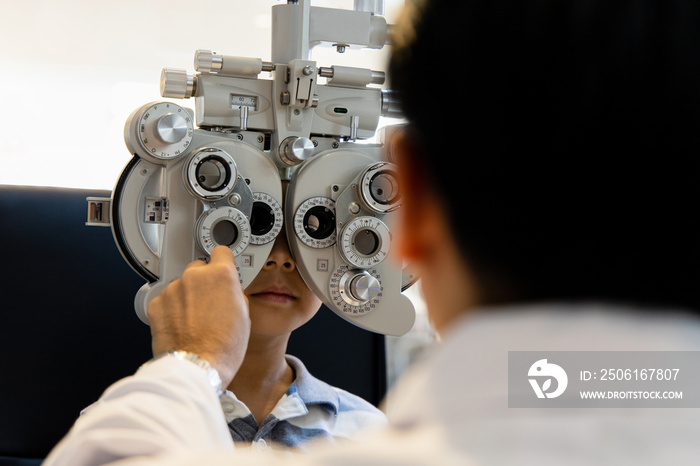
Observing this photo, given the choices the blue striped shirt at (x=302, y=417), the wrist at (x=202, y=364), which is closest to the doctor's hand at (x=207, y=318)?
the wrist at (x=202, y=364)

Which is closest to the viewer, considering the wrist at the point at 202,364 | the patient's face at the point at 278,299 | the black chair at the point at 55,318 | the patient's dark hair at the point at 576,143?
the patient's dark hair at the point at 576,143

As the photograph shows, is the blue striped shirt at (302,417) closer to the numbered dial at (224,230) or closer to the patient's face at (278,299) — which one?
the patient's face at (278,299)

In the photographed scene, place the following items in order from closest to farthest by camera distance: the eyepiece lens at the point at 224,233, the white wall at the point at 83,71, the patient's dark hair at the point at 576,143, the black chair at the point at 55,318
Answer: the patient's dark hair at the point at 576,143, the eyepiece lens at the point at 224,233, the black chair at the point at 55,318, the white wall at the point at 83,71

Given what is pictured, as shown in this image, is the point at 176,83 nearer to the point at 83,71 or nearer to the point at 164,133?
the point at 164,133

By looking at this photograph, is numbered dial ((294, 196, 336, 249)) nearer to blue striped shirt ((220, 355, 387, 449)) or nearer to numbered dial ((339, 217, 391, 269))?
numbered dial ((339, 217, 391, 269))

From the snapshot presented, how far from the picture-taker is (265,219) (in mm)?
1054

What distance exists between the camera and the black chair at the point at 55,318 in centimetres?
147

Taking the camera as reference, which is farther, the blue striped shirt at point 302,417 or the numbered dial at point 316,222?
the blue striped shirt at point 302,417

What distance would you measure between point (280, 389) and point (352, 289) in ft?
1.16

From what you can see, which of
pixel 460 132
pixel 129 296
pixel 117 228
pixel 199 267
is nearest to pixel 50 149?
pixel 129 296

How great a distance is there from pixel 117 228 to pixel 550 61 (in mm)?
799

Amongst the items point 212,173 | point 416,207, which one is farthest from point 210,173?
point 416,207

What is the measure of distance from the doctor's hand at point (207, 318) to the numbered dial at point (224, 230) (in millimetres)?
197

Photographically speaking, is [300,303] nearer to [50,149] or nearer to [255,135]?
[255,135]
